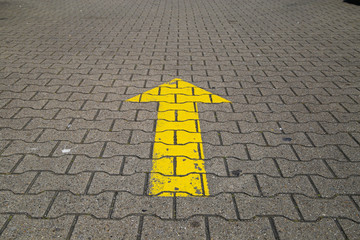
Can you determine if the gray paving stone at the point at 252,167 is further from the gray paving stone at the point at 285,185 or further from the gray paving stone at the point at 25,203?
the gray paving stone at the point at 25,203

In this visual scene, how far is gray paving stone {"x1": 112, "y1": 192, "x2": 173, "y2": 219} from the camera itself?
7.86ft

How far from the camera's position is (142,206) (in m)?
2.46

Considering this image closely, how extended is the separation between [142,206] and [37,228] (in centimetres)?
74

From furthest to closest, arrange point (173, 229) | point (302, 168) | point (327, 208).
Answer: point (302, 168) < point (327, 208) < point (173, 229)

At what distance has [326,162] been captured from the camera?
9.75 ft

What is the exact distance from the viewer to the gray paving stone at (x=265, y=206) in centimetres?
240

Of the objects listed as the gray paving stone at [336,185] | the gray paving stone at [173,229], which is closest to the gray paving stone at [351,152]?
the gray paving stone at [336,185]

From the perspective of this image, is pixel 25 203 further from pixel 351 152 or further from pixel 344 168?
pixel 351 152

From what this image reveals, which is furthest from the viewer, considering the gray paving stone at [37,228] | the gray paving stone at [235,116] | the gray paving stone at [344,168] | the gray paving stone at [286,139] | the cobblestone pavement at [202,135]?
the gray paving stone at [235,116]

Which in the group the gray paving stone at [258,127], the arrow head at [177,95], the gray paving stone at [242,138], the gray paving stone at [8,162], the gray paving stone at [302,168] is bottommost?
the arrow head at [177,95]

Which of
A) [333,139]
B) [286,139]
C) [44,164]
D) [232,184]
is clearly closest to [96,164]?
[44,164]

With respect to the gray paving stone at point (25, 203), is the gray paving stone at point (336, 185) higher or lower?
lower

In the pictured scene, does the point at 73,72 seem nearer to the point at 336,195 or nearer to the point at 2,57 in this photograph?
the point at 2,57

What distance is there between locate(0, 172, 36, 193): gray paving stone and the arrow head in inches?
66.6
